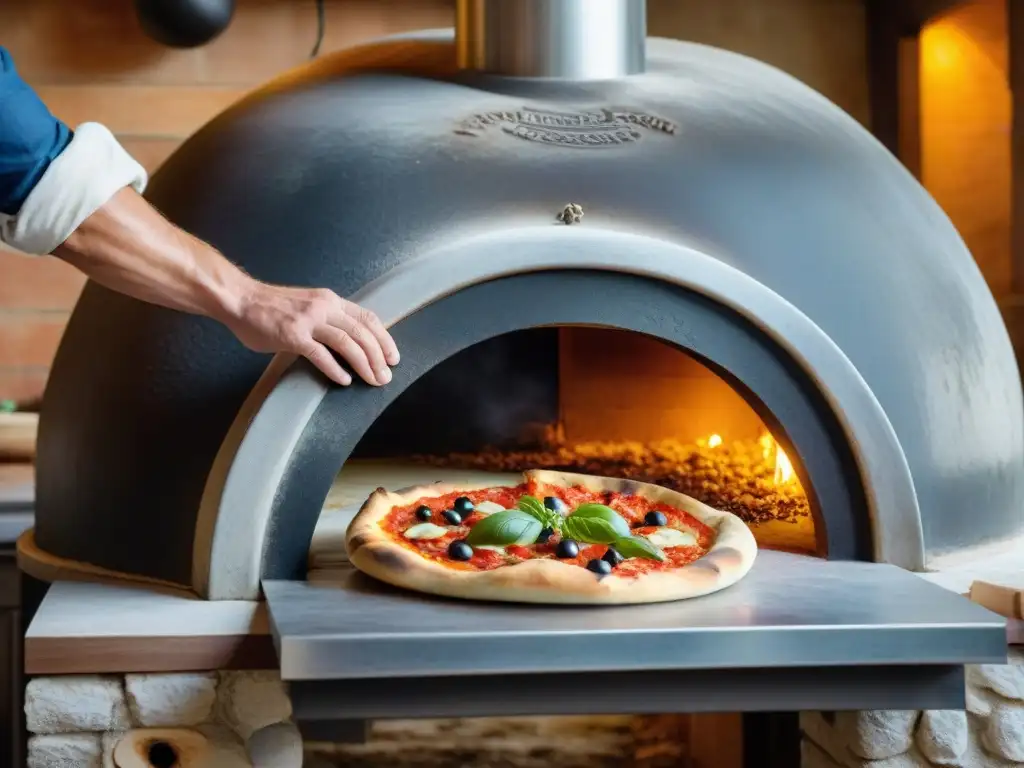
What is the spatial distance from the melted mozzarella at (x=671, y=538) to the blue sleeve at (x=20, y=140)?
39.8 inches

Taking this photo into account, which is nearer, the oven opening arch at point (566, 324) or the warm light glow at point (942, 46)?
the oven opening arch at point (566, 324)

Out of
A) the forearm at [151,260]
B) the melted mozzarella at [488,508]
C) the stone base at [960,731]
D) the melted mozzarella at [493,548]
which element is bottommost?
the stone base at [960,731]

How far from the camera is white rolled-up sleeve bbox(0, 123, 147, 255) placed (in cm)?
184

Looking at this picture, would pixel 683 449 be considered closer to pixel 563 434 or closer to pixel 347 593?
pixel 563 434

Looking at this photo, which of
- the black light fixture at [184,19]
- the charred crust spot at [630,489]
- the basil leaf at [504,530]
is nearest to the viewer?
the basil leaf at [504,530]

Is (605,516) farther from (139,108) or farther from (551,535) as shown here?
(139,108)

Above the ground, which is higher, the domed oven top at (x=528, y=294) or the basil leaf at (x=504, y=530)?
the domed oven top at (x=528, y=294)

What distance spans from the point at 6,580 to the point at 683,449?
4.91 feet

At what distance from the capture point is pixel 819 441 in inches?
93.1

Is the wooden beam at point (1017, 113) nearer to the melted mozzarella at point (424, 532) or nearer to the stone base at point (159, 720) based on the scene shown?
the melted mozzarella at point (424, 532)

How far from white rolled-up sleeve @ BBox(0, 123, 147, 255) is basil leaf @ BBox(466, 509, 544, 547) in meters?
0.70

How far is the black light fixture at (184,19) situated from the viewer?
4.09m

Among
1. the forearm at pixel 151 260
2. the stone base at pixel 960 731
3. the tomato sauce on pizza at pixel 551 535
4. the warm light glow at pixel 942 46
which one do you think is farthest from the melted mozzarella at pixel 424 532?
the warm light glow at pixel 942 46

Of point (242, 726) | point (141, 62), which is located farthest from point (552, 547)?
point (141, 62)
